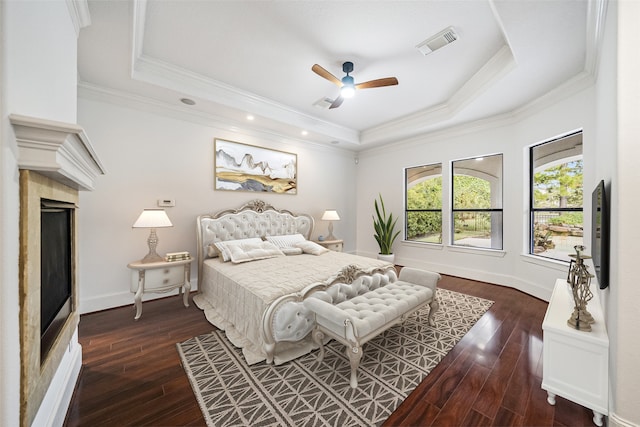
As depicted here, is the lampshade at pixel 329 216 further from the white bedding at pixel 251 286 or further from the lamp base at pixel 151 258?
the lamp base at pixel 151 258

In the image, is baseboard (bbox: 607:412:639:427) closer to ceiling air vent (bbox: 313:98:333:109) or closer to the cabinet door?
the cabinet door

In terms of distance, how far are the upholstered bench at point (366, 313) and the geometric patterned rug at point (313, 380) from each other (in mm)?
151

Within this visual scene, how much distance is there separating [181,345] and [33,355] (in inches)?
56.0

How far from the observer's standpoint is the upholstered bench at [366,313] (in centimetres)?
178

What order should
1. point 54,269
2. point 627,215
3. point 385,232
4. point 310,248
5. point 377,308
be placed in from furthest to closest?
point 385,232 < point 310,248 < point 377,308 < point 54,269 < point 627,215

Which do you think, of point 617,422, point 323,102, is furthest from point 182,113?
point 617,422

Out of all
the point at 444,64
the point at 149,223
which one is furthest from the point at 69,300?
the point at 444,64

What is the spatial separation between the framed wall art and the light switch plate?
665mm

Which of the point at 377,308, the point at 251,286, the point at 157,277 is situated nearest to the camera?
the point at 377,308

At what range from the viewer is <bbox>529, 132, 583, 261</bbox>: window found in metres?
3.20

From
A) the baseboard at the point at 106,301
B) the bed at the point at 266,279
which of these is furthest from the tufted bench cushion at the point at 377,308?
the baseboard at the point at 106,301

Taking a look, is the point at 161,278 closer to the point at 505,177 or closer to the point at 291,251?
the point at 291,251

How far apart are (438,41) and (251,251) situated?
128 inches

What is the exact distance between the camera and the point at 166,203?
11.6 feet
